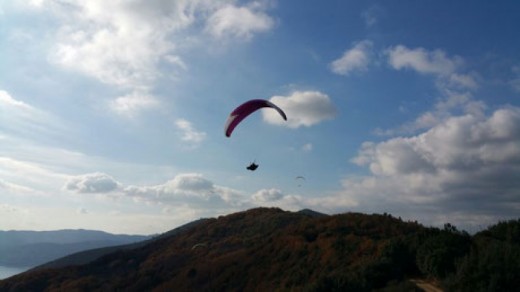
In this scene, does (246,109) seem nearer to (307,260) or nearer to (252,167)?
(252,167)

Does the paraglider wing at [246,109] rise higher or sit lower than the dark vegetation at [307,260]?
higher

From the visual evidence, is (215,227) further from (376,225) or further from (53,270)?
(376,225)

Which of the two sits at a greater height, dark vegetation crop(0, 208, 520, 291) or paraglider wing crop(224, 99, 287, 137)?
paraglider wing crop(224, 99, 287, 137)

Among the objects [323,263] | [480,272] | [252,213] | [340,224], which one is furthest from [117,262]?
[480,272]

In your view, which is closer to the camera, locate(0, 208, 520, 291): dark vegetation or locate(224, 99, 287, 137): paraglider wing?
locate(0, 208, 520, 291): dark vegetation

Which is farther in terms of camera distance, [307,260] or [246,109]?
[307,260]

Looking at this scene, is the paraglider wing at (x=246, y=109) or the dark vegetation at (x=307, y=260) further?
the paraglider wing at (x=246, y=109)

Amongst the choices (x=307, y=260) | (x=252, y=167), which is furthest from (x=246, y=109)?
(x=307, y=260)

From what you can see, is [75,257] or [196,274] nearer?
[196,274]
